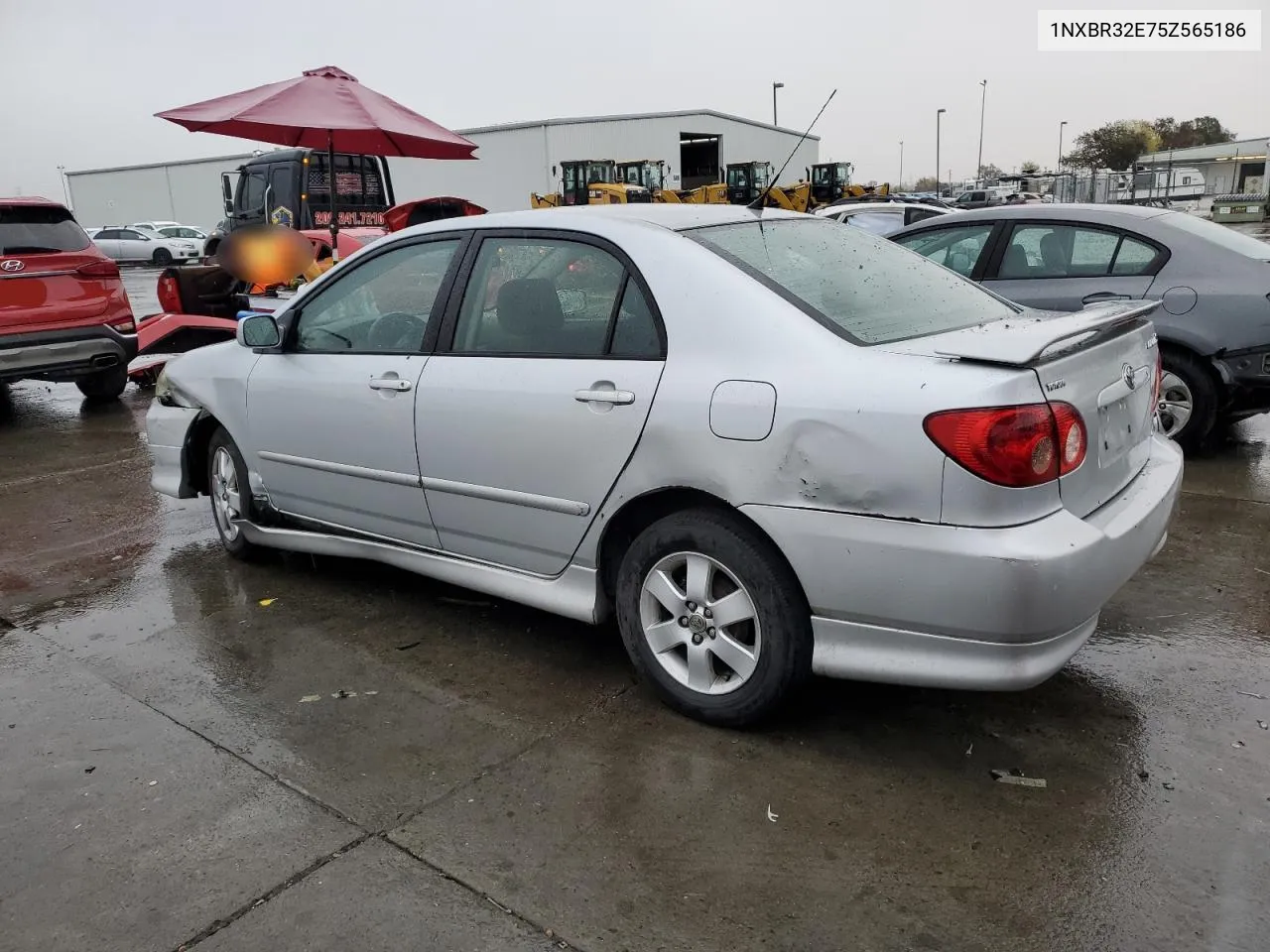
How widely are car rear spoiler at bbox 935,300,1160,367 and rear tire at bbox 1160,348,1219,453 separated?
9.27 feet

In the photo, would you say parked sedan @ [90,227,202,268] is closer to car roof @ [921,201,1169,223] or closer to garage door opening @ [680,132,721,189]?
garage door opening @ [680,132,721,189]

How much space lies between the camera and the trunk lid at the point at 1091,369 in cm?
263

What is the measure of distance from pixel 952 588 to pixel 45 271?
331 inches

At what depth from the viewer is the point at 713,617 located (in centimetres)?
302

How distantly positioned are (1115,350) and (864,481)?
96 cm

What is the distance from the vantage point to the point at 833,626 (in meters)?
2.79

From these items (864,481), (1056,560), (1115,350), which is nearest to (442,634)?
(864,481)

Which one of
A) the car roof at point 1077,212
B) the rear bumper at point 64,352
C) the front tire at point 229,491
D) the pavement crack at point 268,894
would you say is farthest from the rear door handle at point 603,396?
the rear bumper at point 64,352

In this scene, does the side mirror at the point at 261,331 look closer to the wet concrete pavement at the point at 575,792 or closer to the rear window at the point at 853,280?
the wet concrete pavement at the point at 575,792

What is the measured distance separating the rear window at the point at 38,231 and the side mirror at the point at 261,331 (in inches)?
210

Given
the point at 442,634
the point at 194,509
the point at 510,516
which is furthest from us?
the point at 194,509

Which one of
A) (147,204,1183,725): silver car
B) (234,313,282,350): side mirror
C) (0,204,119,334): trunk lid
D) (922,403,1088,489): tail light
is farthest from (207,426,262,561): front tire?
(0,204,119,334): trunk lid

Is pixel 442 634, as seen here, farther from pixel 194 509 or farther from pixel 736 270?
pixel 194 509

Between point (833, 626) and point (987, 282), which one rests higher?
point (987, 282)
